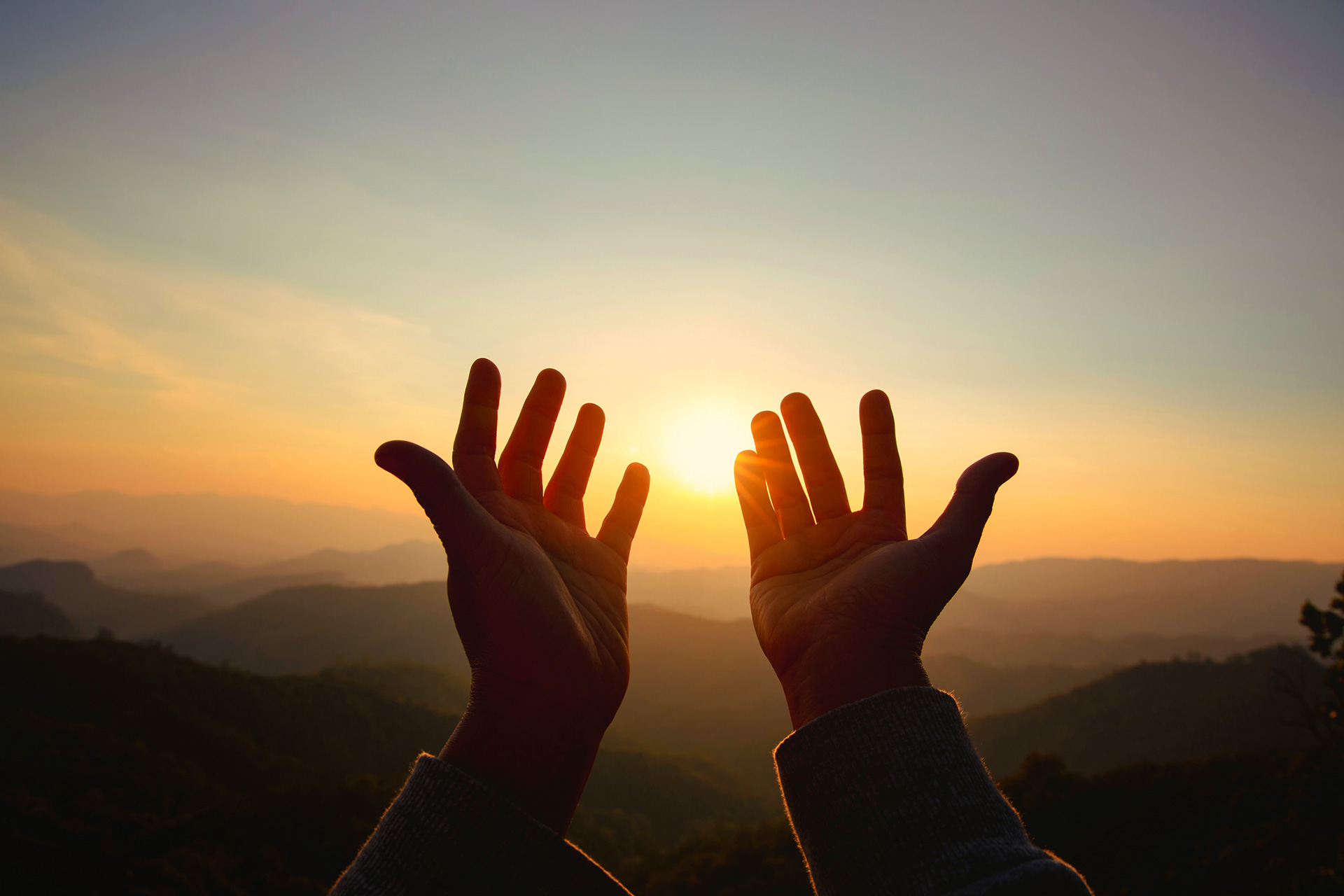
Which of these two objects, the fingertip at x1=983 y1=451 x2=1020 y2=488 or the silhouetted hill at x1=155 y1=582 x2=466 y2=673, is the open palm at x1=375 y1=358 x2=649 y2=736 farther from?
the silhouetted hill at x1=155 y1=582 x2=466 y2=673

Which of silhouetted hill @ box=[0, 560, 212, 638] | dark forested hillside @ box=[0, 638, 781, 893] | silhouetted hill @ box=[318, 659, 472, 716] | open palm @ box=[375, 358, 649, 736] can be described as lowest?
silhouetted hill @ box=[0, 560, 212, 638]

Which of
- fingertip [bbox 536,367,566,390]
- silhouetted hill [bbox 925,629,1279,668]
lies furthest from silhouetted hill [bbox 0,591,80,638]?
silhouetted hill [bbox 925,629,1279,668]

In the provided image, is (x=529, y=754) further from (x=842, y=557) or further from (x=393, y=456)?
(x=842, y=557)

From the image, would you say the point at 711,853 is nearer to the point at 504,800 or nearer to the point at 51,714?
the point at 504,800

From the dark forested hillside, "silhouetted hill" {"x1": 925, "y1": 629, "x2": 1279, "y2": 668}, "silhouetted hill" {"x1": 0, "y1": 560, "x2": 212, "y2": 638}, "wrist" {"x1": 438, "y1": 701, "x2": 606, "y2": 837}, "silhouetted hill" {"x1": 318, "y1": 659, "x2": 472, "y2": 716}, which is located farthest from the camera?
"silhouetted hill" {"x1": 0, "y1": 560, "x2": 212, "y2": 638}

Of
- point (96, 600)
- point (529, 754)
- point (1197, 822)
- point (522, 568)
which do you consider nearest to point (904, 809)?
point (529, 754)

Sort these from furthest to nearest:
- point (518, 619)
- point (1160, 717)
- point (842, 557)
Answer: point (1160, 717) → point (842, 557) → point (518, 619)

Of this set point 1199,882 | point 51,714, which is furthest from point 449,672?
point 1199,882
